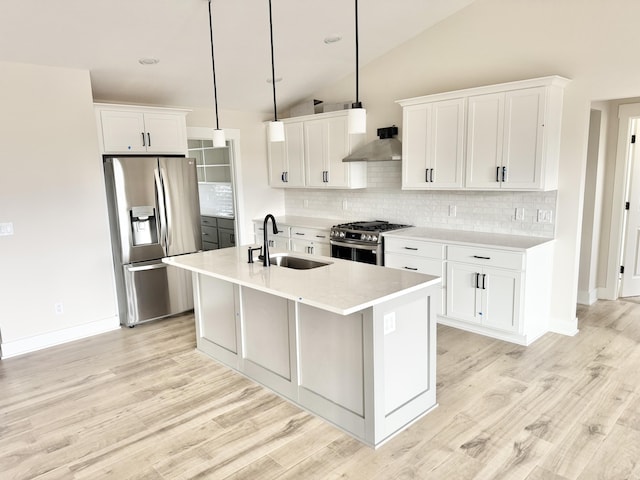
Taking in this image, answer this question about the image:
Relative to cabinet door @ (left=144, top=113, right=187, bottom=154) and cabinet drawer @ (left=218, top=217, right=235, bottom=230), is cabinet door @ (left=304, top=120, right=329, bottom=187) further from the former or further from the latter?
cabinet door @ (left=144, top=113, right=187, bottom=154)

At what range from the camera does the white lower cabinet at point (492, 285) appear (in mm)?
3945

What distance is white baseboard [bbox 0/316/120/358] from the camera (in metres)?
4.20

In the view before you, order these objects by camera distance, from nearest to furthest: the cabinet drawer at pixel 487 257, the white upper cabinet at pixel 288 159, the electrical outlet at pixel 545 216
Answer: the cabinet drawer at pixel 487 257 → the electrical outlet at pixel 545 216 → the white upper cabinet at pixel 288 159

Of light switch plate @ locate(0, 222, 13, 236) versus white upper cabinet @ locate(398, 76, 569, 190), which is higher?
white upper cabinet @ locate(398, 76, 569, 190)

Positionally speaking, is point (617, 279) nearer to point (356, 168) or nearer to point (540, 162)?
point (540, 162)

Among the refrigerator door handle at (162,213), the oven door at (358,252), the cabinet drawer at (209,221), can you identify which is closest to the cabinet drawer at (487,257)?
the oven door at (358,252)

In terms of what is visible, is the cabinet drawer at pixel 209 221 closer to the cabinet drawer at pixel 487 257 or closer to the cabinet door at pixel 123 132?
the cabinet door at pixel 123 132

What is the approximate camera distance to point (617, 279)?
5238 mm

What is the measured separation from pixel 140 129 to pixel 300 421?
11.5ft

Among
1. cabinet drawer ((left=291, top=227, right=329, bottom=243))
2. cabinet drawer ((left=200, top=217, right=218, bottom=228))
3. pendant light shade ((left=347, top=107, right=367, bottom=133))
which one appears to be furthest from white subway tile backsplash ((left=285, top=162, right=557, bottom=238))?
pendant light shade ((left=347, top=107, right=367, bottom=133))

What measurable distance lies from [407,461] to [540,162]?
281 centimetres

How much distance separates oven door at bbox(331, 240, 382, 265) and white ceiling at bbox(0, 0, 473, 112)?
215 cm

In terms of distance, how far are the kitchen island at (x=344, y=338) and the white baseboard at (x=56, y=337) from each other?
6.24 ft

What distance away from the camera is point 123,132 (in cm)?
470
